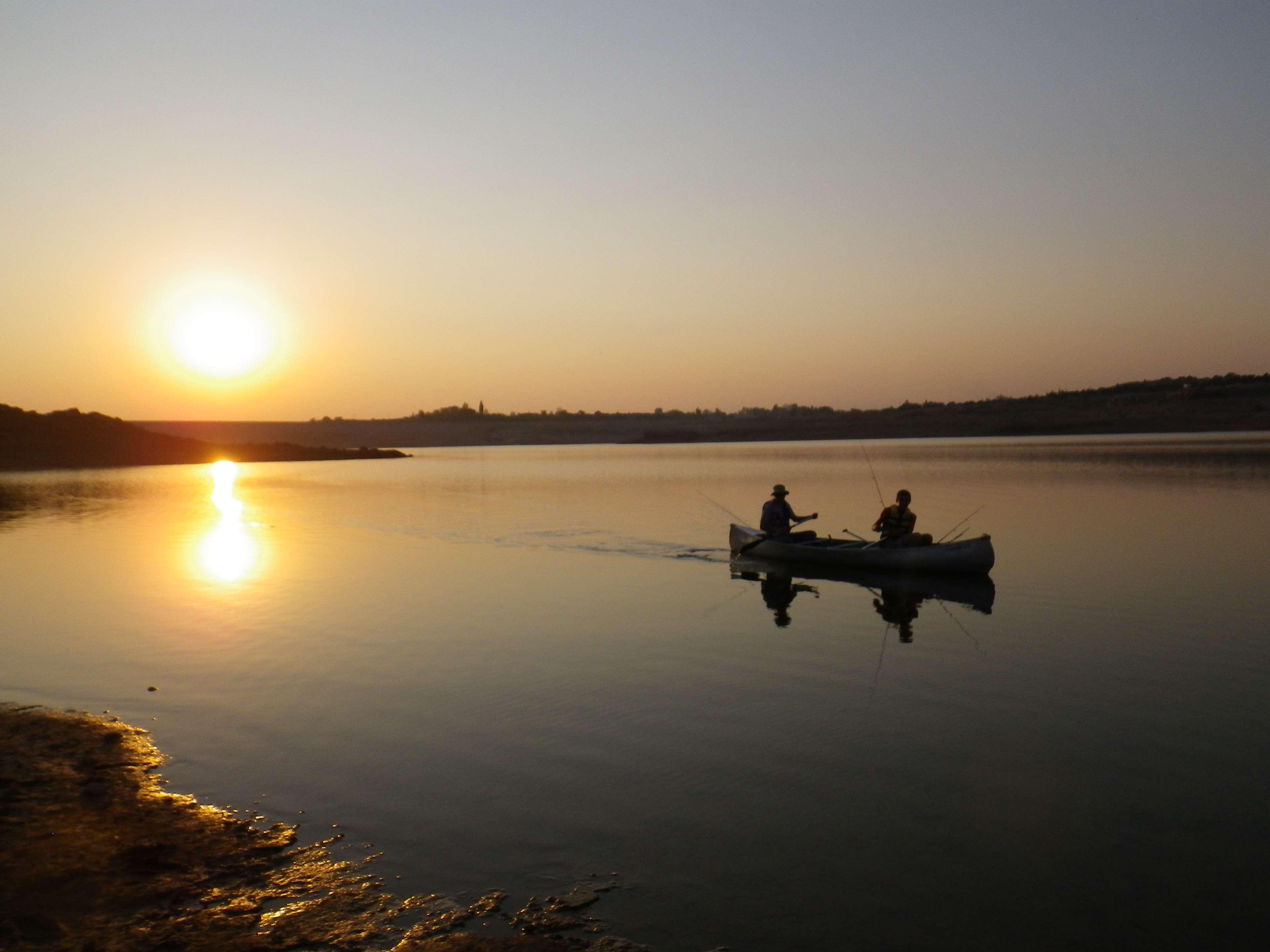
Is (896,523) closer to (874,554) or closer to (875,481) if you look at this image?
(874,554)

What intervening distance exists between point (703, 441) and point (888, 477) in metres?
85.2

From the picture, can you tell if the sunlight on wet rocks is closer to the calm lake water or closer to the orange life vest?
the calm lake water

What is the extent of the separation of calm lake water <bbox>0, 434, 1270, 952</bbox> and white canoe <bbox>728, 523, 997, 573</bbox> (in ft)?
1.99

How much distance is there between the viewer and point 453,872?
541 centimetres

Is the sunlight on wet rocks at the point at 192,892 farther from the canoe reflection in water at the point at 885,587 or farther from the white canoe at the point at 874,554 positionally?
the white canoe at the point at 874,554

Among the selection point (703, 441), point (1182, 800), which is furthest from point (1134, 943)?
point (703, 441)

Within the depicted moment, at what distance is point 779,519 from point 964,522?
6537 mm

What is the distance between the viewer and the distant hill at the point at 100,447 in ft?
209

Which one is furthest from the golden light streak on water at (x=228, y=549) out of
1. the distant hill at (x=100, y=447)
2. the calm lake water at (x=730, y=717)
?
the distant hill at (x=100, y=447)

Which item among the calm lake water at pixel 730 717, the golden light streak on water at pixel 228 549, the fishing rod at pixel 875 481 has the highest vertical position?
the fishing rod at pixel 875 481

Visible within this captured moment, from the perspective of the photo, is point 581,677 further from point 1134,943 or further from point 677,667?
point 1134,943

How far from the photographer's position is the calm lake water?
5320 millimetres

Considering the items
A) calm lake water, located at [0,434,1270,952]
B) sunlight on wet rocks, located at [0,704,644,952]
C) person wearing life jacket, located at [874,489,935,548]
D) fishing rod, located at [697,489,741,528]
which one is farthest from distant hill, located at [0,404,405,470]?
sunlight on wet rocks, located at [0,704,644,952]

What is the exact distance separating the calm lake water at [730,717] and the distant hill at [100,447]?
50.2m
